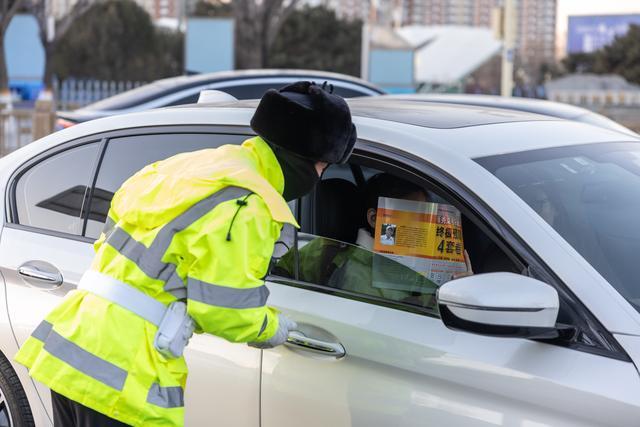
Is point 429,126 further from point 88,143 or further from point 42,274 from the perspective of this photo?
point 42,274

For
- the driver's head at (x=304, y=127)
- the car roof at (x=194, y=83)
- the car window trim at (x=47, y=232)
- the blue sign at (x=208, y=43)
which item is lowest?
the car window trim at (x=47, y=232)

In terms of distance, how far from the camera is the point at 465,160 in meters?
2.63

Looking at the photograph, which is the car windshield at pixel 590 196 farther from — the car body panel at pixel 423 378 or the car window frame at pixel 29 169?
the car window frame at pixel 29 169

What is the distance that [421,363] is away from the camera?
8.11 feet

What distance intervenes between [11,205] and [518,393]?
2.15 meters

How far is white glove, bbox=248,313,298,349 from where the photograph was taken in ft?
7.99

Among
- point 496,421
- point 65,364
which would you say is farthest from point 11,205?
point 496,421

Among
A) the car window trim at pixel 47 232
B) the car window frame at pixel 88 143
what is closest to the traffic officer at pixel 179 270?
the car window frame at pixel 88 143

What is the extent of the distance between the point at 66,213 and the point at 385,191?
1.23m

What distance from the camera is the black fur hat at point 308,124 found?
2430 mm

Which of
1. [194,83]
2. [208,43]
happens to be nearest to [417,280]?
[194,83]

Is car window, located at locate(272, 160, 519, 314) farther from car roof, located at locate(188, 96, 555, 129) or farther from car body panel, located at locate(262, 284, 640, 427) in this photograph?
car roof, located at locate(188, 96, 555, 129)

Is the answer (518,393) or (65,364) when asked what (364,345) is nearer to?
(518,393)

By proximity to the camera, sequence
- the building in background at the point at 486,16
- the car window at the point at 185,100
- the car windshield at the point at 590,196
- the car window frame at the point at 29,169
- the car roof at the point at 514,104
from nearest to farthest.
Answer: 1. the car windshield at the point at 590,196
2. the car window frame at the point at 29,169
3. the car roof at the point at 514,104
4. the car window at the point at 185,100
5. the building in background at the point at 486,16
